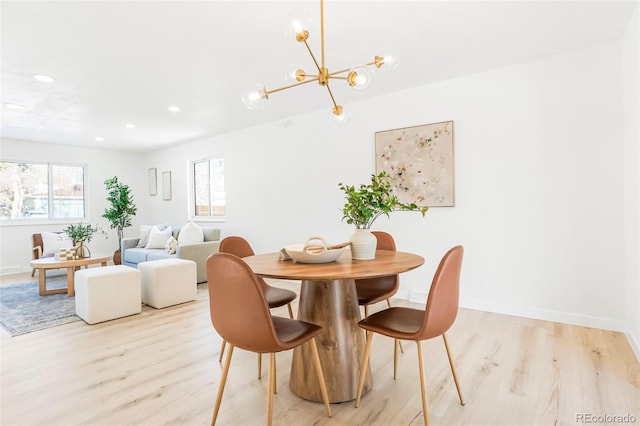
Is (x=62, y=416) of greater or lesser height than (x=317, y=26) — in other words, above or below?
below

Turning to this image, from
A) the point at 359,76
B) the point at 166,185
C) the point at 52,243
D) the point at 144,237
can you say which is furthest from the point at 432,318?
the point at 166,185

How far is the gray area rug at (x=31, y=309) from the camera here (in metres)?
3.15

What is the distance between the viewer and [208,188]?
6.47 m

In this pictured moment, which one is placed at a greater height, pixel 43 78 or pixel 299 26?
pixel 43 78

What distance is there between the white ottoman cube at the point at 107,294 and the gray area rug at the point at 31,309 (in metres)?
0.25

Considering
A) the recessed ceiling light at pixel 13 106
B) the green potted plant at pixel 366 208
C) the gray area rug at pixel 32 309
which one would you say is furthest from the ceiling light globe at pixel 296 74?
the recessed ceiling light at pixel 13 106

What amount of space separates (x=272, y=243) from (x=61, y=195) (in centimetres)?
480

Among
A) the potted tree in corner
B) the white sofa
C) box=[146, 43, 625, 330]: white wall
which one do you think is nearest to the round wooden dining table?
box=[146, 43, 625, 330]: white wall

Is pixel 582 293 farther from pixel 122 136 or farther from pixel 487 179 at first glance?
pixel 122 136

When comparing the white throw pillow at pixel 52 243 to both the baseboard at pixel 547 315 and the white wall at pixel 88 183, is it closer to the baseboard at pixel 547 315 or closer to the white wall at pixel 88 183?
the white wall at pixel 88 183

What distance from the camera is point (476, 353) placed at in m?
2.38

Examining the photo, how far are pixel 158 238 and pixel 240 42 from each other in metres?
3.92

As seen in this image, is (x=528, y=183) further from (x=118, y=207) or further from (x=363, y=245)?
(x=118, y=207)

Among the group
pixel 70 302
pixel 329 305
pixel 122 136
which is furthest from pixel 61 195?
pixel 329 305
